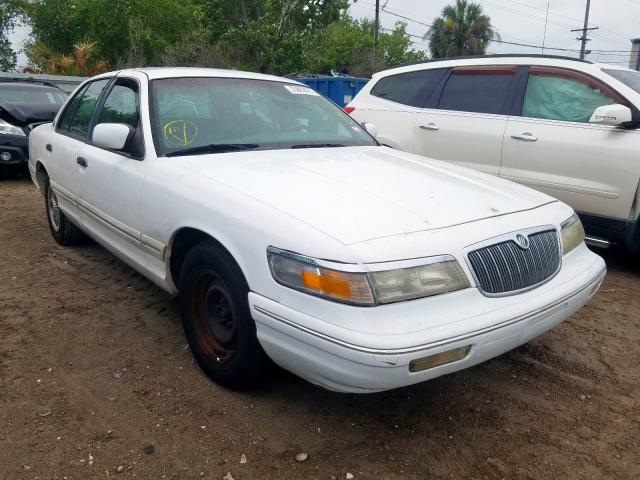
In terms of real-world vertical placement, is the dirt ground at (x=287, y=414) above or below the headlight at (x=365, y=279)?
below

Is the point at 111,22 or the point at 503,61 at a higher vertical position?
the point at 111,22

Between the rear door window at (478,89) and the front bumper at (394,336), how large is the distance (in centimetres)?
331

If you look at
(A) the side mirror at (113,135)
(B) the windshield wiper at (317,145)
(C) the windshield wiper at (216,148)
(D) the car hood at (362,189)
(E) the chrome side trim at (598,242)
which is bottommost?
(E) the chrome side trim at (598,242)

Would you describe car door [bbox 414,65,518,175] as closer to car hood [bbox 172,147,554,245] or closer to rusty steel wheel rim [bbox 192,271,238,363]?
car hood [bbox 172,147,554,245]

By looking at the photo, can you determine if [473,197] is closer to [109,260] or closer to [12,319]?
[12,319]

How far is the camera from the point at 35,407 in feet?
8.91

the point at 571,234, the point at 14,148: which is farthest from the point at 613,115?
the point at 14,148

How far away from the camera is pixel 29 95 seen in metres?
9.92

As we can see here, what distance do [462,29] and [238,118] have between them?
1663 inches

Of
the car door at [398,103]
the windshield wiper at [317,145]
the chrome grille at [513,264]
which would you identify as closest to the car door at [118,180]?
the windshield wiper at [317,145]

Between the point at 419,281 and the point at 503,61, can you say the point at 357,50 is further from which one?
the point at 419,281

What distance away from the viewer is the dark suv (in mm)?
8836

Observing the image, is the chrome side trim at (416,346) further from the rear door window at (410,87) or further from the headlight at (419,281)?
the rear door window at (410,87)

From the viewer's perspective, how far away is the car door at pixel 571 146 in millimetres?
4516
